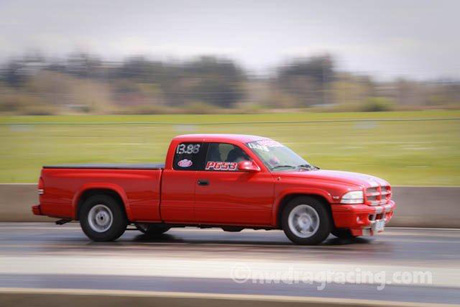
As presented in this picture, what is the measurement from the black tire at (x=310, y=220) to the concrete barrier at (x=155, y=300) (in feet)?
18.2

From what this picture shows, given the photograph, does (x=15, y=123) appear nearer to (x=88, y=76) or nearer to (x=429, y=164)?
(x=88, y=76)

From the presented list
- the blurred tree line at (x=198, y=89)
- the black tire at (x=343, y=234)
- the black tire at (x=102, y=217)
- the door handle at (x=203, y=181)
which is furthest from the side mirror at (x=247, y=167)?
the blurred tree line at (x=198, y=89)

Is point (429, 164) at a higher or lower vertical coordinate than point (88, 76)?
lower

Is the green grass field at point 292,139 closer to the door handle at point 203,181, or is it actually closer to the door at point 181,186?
the door at point 181,186

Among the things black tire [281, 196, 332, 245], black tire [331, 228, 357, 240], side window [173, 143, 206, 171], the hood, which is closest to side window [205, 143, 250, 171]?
side window [173, 143, 206, 171]

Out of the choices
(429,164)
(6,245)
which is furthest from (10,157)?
(6,245)

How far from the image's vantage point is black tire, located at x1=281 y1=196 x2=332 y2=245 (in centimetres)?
1199

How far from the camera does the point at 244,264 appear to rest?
10.4m

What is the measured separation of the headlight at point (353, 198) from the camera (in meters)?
11.9

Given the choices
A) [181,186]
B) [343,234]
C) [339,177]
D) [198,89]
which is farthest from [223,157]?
[198,89]

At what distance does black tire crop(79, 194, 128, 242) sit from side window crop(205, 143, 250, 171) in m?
1.62

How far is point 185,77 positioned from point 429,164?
997 centimetres

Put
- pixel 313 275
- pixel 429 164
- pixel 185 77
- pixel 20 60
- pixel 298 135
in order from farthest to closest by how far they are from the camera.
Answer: pixel 20 60 → pixel 185 77 → pixel 298 135 → pixel 429 164 → pixel 313 275

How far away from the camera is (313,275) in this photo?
30.7ft
